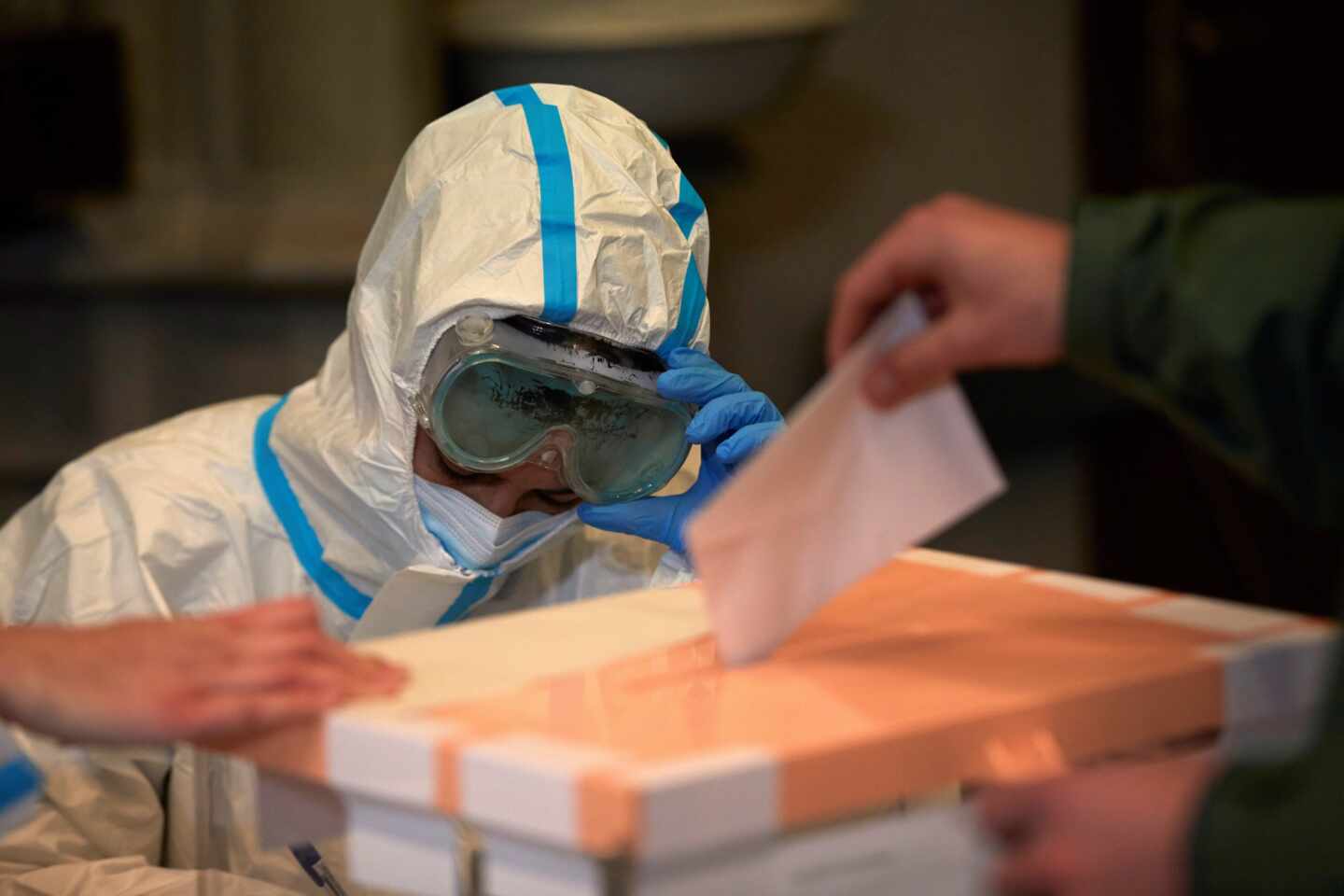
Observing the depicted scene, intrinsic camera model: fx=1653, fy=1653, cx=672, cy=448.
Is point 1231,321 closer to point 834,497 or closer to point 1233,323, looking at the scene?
point 1233,323

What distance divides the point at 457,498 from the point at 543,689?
2.20 ft

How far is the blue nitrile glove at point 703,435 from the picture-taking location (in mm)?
1484

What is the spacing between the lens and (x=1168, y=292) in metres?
0.83

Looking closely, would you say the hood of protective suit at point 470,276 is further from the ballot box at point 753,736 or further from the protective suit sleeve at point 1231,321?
the protective suit sleeve at point 1231,321

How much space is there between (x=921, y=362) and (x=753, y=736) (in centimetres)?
24

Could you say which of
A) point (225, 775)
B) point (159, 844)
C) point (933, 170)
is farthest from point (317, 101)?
point (225, 775)

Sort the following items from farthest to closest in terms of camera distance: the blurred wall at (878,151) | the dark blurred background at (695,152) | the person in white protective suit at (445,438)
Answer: the blurred wall at (878,151) → the dark blurred background at (695,152) → the person in white protective suit at (445,438)

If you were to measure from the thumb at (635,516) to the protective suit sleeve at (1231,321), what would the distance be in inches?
29.0

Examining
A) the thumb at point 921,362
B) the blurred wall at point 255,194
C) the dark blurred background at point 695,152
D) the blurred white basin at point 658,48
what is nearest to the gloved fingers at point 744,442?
the thumb at point 921,362

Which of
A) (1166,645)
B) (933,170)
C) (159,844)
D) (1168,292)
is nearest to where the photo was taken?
(1168,292)

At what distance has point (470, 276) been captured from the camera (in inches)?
56.6

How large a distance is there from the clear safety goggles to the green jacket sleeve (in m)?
0.65

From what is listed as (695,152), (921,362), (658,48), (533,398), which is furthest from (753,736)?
(695,152)

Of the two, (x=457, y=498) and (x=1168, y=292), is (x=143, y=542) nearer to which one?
(x=457, y=498)
